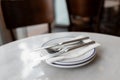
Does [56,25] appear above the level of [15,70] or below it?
below

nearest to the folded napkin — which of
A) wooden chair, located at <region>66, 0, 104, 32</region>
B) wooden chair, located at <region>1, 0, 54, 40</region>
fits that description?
wooden chair, located at <region>1, 0, 54, 40</region>

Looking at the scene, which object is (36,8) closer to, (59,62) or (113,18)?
(59,62)

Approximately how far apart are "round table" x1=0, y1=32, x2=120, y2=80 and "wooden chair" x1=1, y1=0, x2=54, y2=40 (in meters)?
0.67

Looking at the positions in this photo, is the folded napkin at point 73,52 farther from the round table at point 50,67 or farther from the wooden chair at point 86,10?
the wooden chair at point 86,10

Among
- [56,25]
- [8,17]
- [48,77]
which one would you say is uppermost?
[8,17]

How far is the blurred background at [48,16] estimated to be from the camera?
5.13 ft

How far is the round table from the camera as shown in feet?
2.21

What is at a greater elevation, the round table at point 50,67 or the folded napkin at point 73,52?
the folded napkin at point 73,52

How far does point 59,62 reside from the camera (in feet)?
2.34

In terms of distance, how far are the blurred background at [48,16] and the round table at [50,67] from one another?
69 centimetres

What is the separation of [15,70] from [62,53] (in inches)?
8.2

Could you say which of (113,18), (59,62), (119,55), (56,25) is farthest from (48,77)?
(56,25)

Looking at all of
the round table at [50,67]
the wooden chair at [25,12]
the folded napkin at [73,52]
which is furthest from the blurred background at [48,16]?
the folded napkin at [73,52]

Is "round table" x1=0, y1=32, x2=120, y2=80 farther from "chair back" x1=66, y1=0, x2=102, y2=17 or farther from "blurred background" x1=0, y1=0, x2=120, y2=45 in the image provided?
"chair back" x1=66, y1=0, x2=102, y2=17
